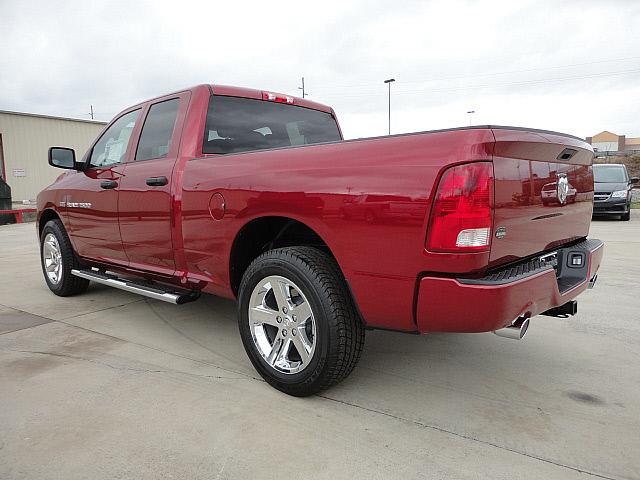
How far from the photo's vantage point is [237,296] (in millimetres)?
3080

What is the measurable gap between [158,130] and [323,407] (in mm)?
2422

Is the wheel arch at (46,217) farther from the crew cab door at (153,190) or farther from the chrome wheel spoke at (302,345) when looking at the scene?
the chrome wheel spoke at (302,345)

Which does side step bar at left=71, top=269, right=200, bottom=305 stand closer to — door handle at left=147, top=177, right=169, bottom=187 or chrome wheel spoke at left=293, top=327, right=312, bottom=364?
door handle at left=147, top=177, right=169, bottom=187

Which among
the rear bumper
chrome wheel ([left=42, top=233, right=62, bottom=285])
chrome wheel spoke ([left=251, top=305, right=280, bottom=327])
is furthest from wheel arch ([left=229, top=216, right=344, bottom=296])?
chrome wheel ([left=42, top=233, right=62, bottom=285])

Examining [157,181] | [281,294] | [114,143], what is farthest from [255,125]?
[281,294]

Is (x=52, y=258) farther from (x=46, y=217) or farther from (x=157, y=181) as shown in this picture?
(x=157, y=181)

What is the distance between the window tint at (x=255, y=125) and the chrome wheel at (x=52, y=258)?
241 centimetres

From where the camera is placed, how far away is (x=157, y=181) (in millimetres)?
3354

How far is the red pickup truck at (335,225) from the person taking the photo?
6.57 ft

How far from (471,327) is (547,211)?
2.61ft

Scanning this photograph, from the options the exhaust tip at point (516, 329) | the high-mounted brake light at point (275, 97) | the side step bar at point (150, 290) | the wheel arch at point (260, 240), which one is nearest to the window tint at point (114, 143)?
the side step bar at point (150, 290)

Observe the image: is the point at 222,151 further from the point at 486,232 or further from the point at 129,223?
the point at 486,232

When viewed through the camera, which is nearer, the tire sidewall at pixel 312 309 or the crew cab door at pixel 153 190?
the tire sidewall at pixel 312 309

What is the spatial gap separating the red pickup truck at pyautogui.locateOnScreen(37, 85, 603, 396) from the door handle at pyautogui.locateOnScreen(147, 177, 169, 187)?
1cm
